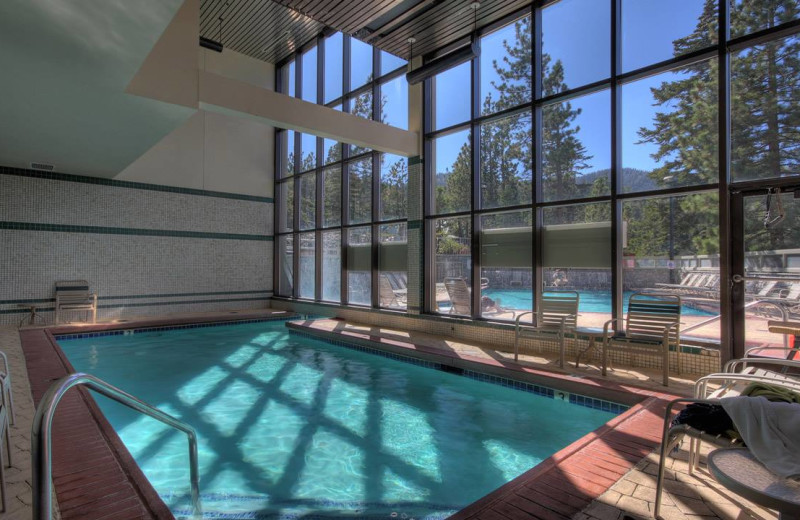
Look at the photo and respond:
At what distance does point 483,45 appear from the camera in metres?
6.65

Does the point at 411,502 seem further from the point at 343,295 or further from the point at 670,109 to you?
the point at 343,295

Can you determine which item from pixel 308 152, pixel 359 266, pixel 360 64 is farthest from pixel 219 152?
pixel 359 266

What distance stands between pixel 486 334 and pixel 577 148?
2831mm

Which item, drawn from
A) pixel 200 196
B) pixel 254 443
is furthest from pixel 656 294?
pixel 200 196

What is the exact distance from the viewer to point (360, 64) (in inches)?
337

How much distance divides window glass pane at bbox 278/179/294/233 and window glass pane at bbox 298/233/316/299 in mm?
771

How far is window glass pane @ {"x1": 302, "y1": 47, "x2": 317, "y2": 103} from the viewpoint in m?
9.72

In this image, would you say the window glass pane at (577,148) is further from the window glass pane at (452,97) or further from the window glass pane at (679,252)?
the window glass pane at (452,97)

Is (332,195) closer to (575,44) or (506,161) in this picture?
(506,161)

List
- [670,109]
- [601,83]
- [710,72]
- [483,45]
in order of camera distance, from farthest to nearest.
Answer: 1. [483,45]
2. [601,83]
3. [670,109]
4. [710,72]

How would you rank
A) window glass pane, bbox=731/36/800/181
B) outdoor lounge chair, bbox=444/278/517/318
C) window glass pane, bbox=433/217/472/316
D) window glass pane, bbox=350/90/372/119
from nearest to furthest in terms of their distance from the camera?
window glass pane, bbox=731/36/800/181
outdoor lounge chair, bbox=444/278/517/318
window glass pane, bbox=433/217/472/316
window glass pane, bbox=350/90/372/119

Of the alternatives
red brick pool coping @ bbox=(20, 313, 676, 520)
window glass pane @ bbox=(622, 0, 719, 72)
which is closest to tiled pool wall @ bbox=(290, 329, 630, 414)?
red brick pool coping @ bbox=(20, 313, 676, 520)

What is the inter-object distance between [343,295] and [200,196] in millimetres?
4264

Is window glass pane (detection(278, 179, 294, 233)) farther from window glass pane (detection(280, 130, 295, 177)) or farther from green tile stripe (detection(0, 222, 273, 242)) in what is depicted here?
green tile stripe (detection(0, 222, 273, 242))
